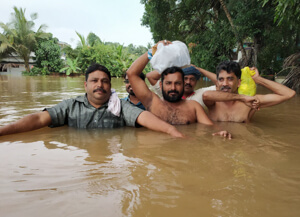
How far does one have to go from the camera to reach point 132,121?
3123 mm

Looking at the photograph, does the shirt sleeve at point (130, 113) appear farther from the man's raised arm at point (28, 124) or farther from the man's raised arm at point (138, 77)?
the man's raised arm at point (28, 124)

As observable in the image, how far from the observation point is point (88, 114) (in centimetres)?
312

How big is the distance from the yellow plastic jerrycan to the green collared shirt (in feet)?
5.14

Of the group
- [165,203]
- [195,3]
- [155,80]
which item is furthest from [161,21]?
[165,203]

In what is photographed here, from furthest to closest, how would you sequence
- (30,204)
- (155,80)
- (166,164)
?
(155,80), (166,164), (30,204)

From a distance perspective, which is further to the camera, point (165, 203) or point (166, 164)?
point (166, 164)

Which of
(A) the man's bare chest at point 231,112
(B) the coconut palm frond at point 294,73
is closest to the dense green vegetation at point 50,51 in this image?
(B) the coconut palm frond at point 294,73

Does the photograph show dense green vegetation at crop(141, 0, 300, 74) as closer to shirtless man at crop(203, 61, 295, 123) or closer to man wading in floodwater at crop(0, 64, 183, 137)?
shirtless man at crop(203, 61, 295, 123)

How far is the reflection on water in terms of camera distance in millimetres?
1193

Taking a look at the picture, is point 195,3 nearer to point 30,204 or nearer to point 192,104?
point 192,104

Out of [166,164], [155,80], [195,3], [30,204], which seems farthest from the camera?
[195,3]

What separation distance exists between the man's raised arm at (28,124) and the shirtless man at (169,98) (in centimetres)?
116

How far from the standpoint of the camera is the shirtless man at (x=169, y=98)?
3121 mm

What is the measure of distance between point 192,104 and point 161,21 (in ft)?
34.8
